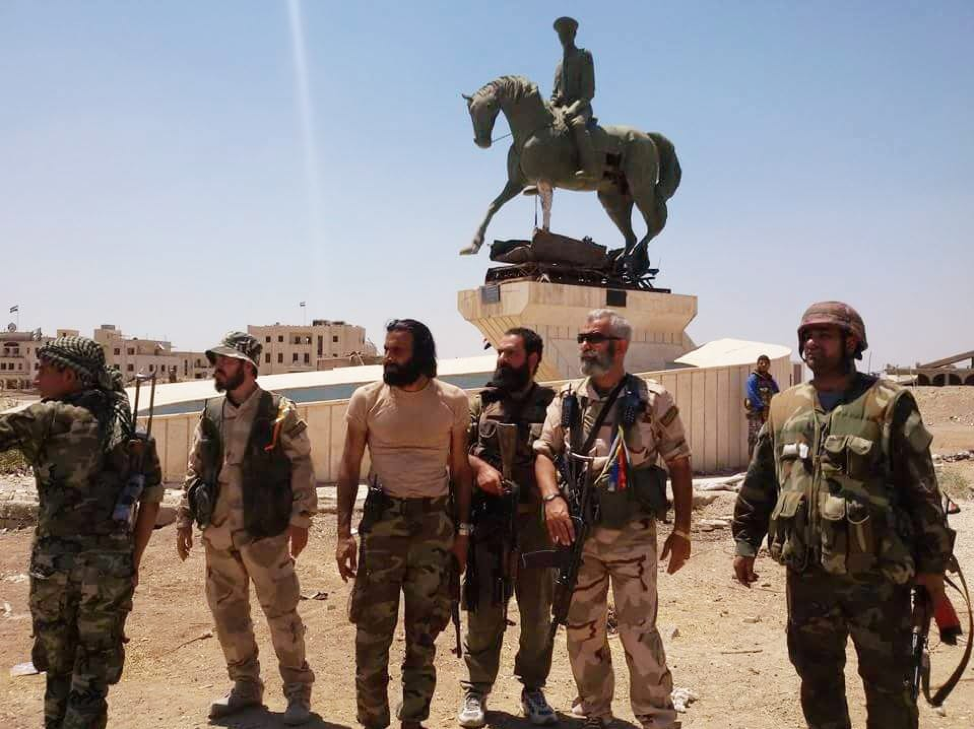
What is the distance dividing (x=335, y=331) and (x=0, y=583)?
58827mm

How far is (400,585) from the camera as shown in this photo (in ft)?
10.6

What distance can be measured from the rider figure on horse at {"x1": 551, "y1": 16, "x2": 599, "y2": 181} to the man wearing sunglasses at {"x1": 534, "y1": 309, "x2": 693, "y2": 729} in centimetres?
945

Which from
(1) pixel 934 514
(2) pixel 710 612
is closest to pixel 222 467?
(1) pixel 934 514

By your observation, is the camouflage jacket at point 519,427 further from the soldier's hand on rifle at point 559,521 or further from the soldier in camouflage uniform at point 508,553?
the soldier's hand on rifle at point 559,521

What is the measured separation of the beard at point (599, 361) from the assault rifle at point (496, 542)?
50 centimetres

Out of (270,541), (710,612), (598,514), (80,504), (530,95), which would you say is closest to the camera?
(80,504)

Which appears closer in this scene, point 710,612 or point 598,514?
point 598,514

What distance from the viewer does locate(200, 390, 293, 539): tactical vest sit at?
3324 mm

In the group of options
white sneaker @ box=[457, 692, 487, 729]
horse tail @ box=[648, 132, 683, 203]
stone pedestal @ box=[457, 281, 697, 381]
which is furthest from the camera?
horse tail @ box=[648, 132, 683, 203]

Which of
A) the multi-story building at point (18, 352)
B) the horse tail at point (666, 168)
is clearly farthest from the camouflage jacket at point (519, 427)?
the multi-story building at point (18, 352)

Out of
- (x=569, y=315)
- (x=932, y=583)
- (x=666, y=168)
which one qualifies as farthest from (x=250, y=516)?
(x=666, y=168)

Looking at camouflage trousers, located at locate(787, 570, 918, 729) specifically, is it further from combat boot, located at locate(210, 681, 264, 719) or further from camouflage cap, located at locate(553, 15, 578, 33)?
camouflage cap, located at locate(553, 15, 578, 33)

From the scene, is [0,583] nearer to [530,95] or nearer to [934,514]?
[934,514]

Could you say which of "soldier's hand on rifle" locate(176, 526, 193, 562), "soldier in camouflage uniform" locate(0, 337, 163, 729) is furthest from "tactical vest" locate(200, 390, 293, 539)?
"soldier in camouflage uniform" locate(0, 337, 163, 729)
